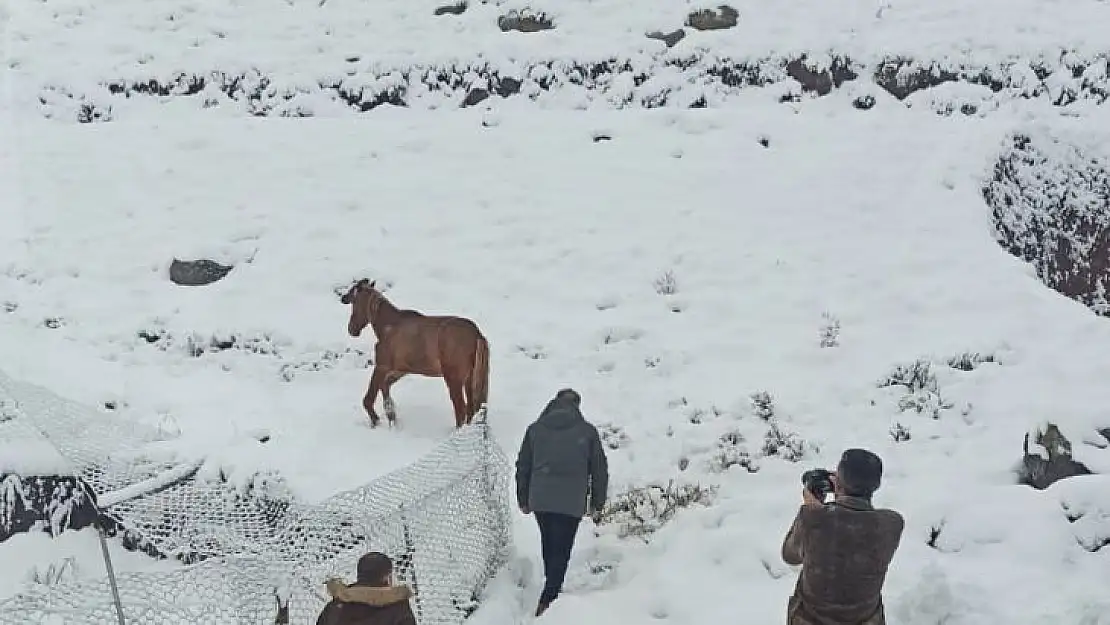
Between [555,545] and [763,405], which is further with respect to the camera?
[763,405]

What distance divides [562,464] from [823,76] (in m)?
11.5

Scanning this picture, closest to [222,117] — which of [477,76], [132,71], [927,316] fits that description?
[132,71]

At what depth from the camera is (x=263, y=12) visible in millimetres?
19250

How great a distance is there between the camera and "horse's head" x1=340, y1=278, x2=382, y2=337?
8880 mm

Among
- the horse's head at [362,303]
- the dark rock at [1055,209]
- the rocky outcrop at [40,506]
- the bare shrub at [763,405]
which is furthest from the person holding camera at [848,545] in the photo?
the dark rock at [1055,209]

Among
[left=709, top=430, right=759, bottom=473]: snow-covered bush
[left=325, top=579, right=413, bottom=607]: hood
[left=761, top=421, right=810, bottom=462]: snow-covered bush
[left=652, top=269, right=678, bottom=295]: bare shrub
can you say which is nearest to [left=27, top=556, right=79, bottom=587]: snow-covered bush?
[left=325, top=579, right=413, bottom=607]: hood

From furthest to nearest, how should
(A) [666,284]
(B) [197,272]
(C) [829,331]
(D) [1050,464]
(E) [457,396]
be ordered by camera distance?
(B) [197,272], (A) [666,284], (C) [829,331], (E) [457,396], (D) [1050,464]

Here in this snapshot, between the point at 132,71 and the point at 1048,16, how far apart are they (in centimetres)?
1602

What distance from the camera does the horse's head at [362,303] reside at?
888cm

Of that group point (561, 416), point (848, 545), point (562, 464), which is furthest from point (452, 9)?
point (848, 545)

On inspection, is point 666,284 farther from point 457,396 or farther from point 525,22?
point 525,22

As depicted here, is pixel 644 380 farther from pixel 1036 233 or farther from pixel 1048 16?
pixel 1048 16

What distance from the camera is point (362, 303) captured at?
895cm

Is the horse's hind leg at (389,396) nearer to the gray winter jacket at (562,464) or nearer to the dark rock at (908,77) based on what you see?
the gray winter jacket at (562,464)
